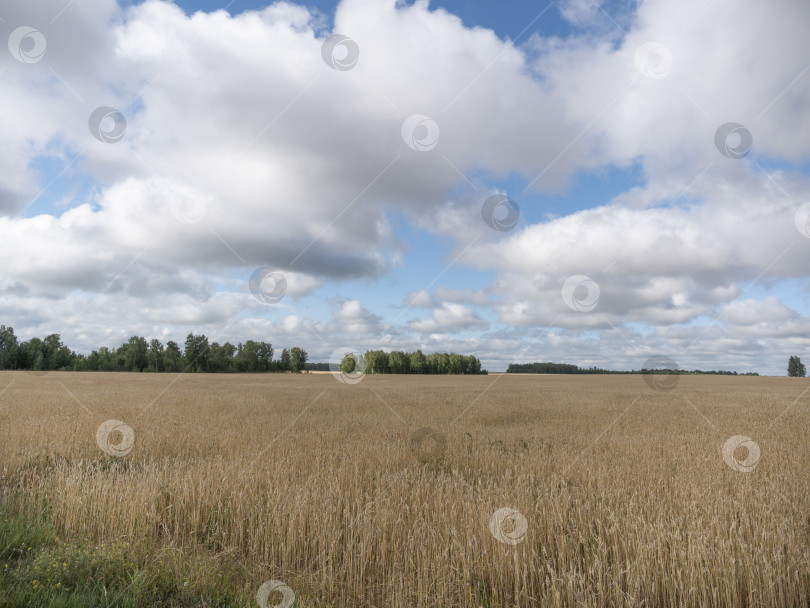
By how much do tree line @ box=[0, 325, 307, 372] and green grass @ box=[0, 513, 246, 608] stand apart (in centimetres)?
13495

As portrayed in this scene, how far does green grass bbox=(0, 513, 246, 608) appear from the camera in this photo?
4434mm

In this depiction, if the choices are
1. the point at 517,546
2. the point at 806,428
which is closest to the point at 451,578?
the point at 517,546

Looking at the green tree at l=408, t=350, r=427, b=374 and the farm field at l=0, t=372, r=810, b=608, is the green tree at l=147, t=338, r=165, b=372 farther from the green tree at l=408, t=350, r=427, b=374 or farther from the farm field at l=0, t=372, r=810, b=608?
the farm field at l=0, t=372, r=810, b=608

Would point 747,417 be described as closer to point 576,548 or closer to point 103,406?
point 576,548

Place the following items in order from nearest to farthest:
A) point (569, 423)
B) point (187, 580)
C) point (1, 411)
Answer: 1. point (187, 580)
2. point (569, 423)
3. point (1, 411)

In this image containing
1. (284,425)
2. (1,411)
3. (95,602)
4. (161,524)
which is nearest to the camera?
(95,602)

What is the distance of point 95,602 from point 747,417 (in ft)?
82.4

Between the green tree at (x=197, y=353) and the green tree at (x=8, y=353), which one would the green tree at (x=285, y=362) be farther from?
the green tree at (x=8, y=353)

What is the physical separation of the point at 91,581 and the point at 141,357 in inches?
5787

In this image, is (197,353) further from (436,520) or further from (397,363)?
(436,520)

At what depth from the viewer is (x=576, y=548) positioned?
18.0ft

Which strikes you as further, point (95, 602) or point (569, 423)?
point (569, 423)

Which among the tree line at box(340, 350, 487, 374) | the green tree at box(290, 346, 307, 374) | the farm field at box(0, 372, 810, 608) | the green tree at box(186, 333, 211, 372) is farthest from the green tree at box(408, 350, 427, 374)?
the farm field at box(0, 372, 810, 608)

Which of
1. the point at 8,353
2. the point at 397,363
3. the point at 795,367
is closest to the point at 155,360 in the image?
the point at 8,353
